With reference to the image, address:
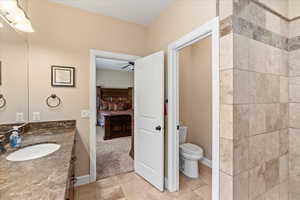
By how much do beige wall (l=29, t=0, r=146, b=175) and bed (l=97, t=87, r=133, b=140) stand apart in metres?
2.44

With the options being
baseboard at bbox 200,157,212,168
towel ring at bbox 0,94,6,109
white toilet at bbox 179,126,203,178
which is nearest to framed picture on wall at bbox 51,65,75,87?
towel ring at bbox 0,94,6,109

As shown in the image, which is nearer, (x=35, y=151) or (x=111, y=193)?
(x=35, y=151)

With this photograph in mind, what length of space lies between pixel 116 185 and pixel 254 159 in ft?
6.28

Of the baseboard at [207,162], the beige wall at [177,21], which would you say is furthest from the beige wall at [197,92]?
the beige wall at [177,21]

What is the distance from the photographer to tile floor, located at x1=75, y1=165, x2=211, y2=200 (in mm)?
1879

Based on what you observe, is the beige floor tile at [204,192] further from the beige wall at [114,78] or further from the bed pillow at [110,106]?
the beige wall at [114,78]

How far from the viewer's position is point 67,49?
2.09 metres

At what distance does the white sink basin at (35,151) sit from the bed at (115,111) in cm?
314

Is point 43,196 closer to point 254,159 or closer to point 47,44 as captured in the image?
point 254,159

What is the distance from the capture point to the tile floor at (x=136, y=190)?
188 centimetres

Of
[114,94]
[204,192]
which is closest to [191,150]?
[204,192]

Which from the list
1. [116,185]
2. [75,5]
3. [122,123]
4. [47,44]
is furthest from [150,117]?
[122,123]

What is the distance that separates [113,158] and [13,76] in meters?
2.35

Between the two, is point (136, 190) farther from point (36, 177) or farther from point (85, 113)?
point (36, 177)
